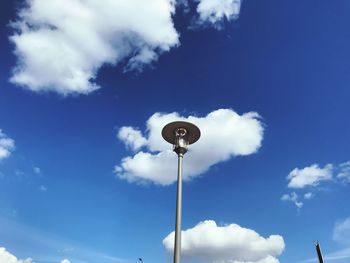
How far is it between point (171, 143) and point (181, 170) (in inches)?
49.0

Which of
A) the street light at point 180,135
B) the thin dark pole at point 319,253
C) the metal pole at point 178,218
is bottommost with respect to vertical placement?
the metal pole at point 178,218

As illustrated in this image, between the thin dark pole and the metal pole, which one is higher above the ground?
the thin dark pole

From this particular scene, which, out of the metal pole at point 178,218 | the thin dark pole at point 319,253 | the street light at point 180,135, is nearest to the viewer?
the metal pole at point 178,218

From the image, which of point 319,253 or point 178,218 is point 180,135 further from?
point 319,253

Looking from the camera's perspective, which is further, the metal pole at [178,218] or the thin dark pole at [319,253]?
the thin dark pole at [319,253]

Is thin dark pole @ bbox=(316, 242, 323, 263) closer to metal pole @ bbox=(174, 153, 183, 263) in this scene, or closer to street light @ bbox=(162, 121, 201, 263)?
street light @ bbox=(162, 121, 201, 263)

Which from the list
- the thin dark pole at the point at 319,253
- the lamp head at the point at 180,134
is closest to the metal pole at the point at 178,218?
the lamp head at the point at 180,134

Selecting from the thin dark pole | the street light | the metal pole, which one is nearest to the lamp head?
the street light

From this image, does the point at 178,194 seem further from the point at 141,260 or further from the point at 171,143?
the point at 141,260

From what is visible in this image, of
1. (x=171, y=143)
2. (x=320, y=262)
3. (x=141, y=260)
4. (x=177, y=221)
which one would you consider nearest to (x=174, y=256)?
(x=177, y=221)

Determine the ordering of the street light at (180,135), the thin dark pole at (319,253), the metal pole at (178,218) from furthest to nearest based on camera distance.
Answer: the thin dark pole at (319,253), the street light at (180,135), the metal pole at (178,218)

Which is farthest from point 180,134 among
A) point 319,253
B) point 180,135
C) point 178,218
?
point 319,253

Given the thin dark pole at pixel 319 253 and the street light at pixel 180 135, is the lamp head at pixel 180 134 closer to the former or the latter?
the street light at pixel 180 135

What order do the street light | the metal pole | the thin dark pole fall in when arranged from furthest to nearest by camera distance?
the thin dark pole < the street light < the metal pole
